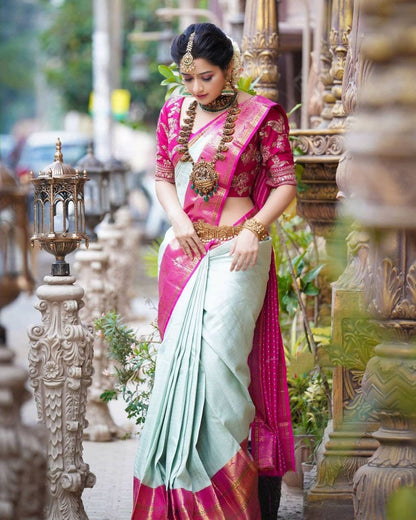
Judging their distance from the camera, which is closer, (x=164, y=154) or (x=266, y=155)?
(x=266, y=155)

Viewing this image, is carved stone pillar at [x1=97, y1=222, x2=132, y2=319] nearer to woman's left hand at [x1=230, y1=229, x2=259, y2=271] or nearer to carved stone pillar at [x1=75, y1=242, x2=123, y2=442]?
carved stone pillar at [x1=75, y1=242, x2=123, y2=442]

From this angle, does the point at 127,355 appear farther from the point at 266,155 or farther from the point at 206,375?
the point at 266,155

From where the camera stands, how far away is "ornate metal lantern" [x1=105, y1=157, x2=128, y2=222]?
8961mm

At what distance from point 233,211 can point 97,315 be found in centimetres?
286

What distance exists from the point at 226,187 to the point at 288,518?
5.22 feet

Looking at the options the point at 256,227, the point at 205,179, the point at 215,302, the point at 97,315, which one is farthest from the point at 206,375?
the point at 97,315

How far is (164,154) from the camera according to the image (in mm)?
5219

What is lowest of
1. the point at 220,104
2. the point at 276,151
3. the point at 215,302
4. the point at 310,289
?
the point at 310,289

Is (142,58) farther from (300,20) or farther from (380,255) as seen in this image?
(380,255)

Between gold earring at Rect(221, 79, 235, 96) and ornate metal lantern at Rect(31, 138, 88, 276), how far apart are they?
70cm

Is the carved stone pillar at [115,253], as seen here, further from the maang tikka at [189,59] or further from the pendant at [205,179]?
the maang tikka at [189,59]

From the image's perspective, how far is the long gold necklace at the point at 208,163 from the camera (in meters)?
5.00

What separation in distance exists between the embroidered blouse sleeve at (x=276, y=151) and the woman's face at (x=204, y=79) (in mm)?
261

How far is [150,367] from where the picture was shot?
5.79 metres
